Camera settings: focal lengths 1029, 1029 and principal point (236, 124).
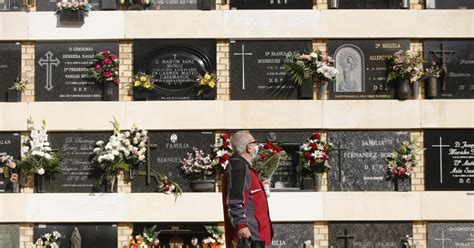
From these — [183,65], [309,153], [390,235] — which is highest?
[183,65]

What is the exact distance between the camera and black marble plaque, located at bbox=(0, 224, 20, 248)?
15.8 metres

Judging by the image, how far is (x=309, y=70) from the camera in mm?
15883

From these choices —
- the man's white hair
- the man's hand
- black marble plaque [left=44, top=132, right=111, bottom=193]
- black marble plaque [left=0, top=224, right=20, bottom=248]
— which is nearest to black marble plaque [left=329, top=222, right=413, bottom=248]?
black marble plaque [left=44, top=132, right=111, bottom=193]

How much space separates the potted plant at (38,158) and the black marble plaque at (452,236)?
5.85m

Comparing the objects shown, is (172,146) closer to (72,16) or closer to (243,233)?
(72,16)

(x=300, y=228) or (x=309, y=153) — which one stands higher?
(x=309, y=153)

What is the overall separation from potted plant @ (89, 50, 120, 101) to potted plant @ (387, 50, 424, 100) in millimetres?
4252

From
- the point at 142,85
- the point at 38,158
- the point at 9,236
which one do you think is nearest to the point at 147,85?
the point at 142,85

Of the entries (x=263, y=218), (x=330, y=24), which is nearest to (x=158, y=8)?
(x=330, y=24)

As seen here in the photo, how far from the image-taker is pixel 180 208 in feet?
51.6

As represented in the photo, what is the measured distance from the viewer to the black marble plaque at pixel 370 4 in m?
16.2

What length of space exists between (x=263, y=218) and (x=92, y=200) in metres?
6.27

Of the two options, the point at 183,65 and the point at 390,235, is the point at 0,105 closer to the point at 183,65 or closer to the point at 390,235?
the point at 183,65

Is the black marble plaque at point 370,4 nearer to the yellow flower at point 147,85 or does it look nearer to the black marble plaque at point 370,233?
the yellow flower at point 147,85
